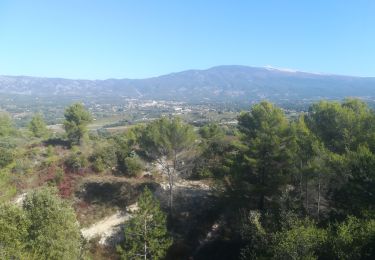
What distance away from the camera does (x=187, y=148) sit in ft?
120

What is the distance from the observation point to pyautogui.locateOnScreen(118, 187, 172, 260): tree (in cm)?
2684

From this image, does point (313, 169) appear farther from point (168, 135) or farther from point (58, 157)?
point (58, 157)

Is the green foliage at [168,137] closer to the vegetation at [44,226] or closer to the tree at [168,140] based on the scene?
the tree at [168,140]

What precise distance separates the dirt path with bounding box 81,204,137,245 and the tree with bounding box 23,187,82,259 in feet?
27.7

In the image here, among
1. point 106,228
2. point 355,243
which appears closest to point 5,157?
point 106,228

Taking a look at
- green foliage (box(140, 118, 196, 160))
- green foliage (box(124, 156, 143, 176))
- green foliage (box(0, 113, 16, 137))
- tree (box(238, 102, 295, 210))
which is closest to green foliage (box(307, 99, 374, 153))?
tree (box(238, 102, 295, 210))

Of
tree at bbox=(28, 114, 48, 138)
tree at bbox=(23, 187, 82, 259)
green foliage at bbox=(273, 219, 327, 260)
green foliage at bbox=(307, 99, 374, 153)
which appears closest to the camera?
green foliage at bbox=(273, 219, 327, 260)

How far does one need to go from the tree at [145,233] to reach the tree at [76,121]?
1143 inches

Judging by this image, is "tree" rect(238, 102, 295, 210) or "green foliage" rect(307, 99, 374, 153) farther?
"green foliage" rect(307, 99, 374, 153)

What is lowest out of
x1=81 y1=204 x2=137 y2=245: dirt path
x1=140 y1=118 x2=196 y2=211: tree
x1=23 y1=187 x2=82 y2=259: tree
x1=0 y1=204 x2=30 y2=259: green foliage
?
x1=81 y1=204 x2=137 y2=245: dirt path

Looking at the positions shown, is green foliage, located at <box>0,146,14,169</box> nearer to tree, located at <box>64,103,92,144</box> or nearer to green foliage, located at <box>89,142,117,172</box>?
green foliage, located at <box>89,142,117,172</box>

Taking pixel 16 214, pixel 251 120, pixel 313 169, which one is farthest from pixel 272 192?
pixel 16 214

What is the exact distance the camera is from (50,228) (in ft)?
77.3

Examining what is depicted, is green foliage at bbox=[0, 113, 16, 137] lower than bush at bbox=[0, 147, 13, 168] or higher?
higher
